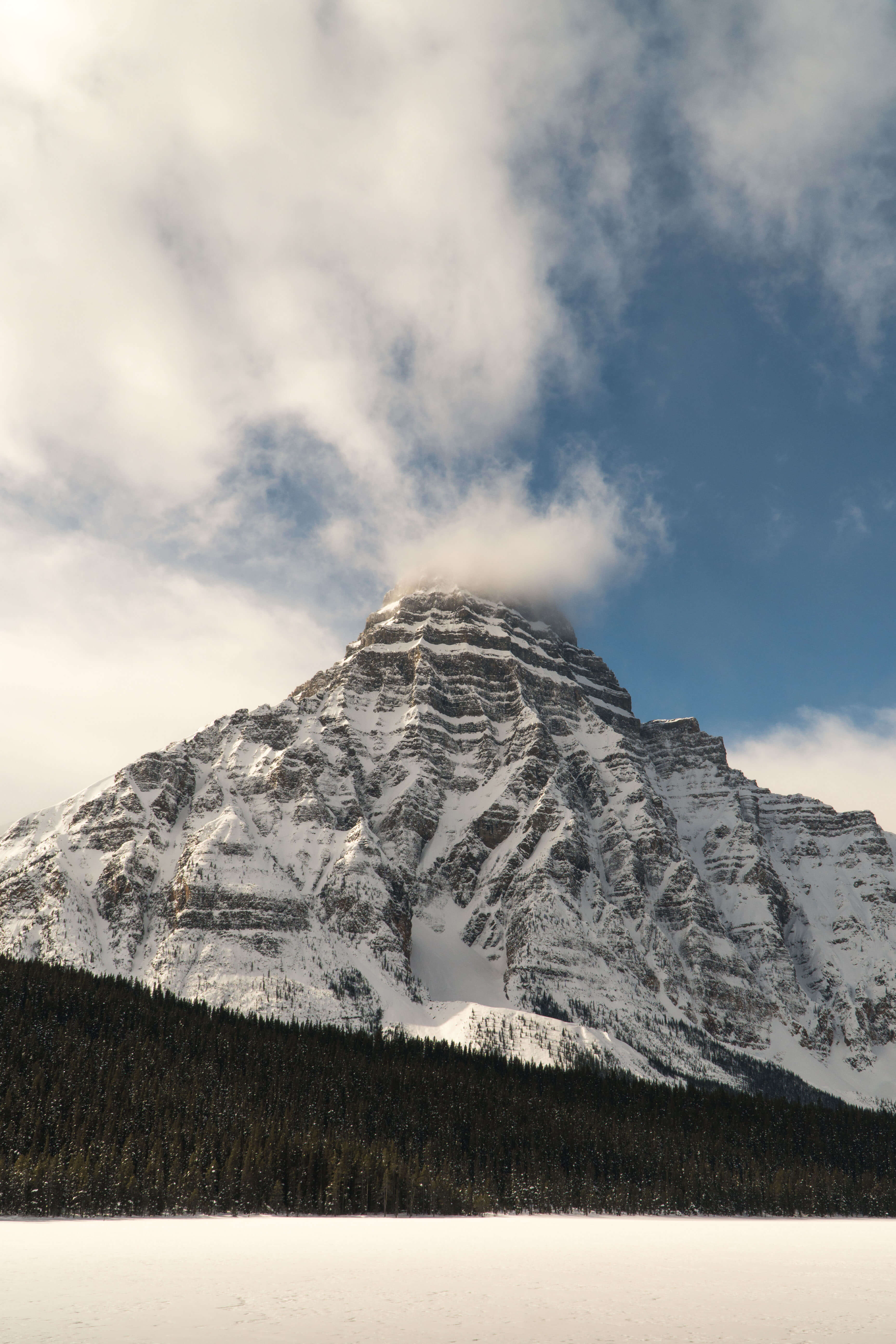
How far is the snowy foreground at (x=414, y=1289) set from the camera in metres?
18.5

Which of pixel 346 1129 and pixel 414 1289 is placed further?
pixel 346 1129

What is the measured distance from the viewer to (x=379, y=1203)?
84.4 meters

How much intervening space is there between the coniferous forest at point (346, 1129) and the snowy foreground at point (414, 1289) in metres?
26.1

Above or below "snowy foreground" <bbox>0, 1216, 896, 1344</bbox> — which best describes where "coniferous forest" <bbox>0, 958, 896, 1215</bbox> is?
above

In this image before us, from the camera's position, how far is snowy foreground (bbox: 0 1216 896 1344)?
18.5 m

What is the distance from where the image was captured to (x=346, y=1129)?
108 m

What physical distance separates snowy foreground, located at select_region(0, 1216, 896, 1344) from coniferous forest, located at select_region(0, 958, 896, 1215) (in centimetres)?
2613

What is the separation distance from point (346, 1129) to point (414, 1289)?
3572 inches

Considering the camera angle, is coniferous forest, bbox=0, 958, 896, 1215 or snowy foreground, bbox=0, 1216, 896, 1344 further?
coniferous forest, bbox=0, 958, 896, 1215

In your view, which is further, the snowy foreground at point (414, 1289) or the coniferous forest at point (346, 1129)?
the coniferous forest at point (346, 1129)

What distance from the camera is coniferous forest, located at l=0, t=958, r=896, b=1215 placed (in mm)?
78000

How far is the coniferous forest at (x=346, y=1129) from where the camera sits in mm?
78000

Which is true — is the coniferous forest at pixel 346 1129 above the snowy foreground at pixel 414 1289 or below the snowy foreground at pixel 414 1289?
above

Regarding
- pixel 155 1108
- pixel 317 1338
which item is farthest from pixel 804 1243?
pixel 155 1108
